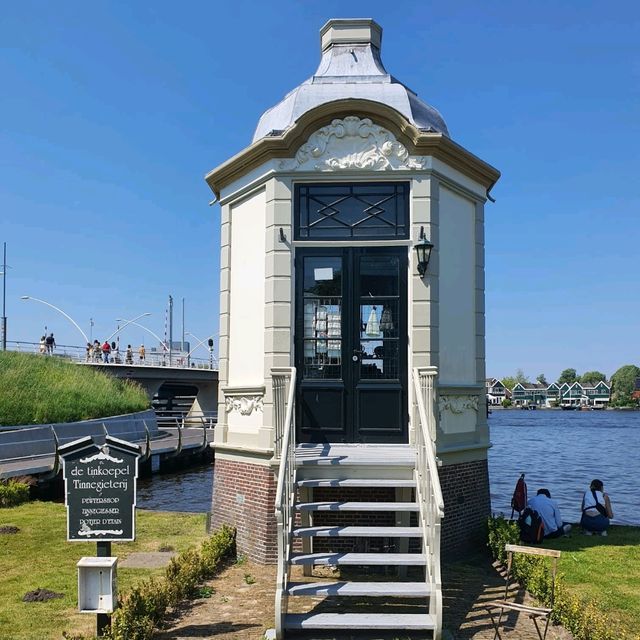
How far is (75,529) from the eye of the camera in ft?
26.2

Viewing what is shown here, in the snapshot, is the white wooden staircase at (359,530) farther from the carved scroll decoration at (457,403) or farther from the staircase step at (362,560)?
the carved scroll decoration at (457,403)

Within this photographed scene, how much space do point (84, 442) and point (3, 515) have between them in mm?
9392

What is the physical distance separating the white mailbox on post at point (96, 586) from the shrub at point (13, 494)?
35.1 feet

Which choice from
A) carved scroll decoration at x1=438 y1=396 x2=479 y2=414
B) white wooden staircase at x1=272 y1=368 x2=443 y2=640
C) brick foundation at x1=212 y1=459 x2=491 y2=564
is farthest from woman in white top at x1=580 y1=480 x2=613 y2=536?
white wooden staircase at x1=272 y1=368 x2=443 y2=640

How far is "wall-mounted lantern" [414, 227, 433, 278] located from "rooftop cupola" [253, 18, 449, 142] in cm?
183

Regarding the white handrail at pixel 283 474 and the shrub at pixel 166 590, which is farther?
the white handrail at pixel 283 474

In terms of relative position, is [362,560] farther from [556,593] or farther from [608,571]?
[608,571]

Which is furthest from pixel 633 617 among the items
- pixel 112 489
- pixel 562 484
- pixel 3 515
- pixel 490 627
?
pixel 562 484

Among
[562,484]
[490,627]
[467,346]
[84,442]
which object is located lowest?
[562,484]

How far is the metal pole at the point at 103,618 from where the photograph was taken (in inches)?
303

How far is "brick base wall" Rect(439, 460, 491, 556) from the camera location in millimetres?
11329

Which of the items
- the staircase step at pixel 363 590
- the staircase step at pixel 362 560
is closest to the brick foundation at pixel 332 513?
the staircase step at pixel 362 560

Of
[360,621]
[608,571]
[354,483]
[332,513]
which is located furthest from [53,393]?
[360,621]

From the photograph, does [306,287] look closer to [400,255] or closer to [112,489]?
[400,255]
